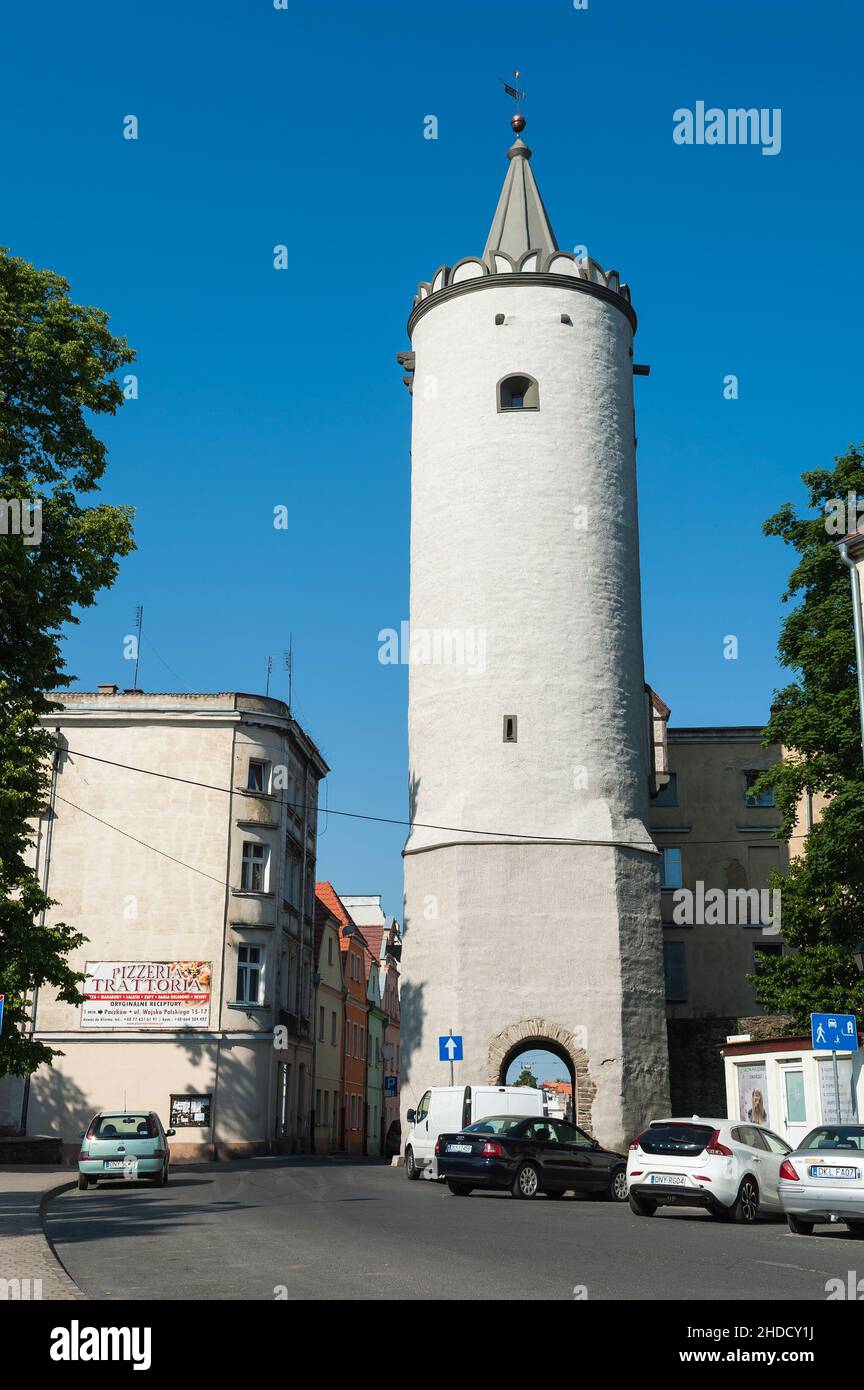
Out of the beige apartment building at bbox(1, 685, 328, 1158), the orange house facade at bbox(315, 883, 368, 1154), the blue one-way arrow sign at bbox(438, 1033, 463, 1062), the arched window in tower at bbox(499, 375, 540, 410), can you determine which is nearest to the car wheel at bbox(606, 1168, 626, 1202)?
the blue one-way arrow sign at bbox(438, 1033, 463, 1062)

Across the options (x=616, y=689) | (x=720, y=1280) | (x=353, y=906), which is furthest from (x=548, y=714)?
(x=353, y=906)

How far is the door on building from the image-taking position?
25.5 meters

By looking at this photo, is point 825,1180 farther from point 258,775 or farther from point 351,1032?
point 351,1032

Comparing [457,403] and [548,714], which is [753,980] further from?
[457,403]

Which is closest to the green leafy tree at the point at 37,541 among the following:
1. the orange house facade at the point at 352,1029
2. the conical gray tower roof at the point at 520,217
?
the conical gray tower roof at the point at 520,217

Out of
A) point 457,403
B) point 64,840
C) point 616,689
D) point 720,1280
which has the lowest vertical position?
point 720,1280

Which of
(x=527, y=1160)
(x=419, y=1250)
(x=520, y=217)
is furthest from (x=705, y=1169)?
(x=520, y=217)

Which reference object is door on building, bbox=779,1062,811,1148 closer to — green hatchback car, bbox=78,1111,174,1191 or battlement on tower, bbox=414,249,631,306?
green hatchback car, bbox=78,1111,174,1191

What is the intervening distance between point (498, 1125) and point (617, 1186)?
2422 mm

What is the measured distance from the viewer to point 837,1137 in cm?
1705

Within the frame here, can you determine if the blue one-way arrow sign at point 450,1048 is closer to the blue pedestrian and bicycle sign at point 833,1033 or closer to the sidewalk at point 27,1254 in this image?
the sidewalk at point 27,1254

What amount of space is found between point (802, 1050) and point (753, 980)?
6.45 meters

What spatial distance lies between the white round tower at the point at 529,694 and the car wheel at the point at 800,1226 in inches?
628
